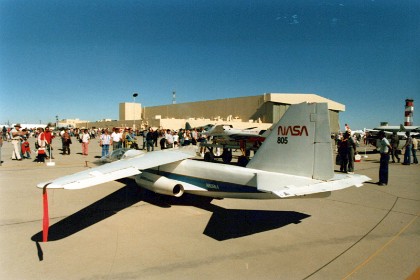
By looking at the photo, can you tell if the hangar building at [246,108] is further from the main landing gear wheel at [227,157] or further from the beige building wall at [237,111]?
the main landing gear wheel at [227,157]

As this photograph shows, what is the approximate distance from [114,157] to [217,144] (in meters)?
8.90

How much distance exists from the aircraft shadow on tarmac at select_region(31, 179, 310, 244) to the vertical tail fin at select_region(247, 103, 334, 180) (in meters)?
1.49

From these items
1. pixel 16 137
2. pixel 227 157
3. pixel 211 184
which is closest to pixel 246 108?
pixel 227 157

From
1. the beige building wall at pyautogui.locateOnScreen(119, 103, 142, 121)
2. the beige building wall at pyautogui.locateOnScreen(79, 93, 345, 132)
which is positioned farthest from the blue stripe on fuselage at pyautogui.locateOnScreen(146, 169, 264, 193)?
the beige building wall at pyautogui.locateOnScreen(119, 103, 142, 121)

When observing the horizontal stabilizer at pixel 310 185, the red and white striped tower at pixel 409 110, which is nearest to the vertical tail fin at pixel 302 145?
the horizontal stabilizer at pixel 310 185

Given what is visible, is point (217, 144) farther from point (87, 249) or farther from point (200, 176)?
point (87, 249)

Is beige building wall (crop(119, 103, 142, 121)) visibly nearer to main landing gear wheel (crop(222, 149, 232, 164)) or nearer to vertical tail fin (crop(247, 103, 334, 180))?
main landing gear wheel (crop(222, 149, 232, 164))

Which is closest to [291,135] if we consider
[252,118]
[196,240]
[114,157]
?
[196,240]

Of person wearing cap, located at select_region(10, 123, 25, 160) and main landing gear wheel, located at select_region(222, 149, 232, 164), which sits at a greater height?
person wearing cap, located at select_region(10, 123, 25, 160)

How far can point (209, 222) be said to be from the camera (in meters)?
6.68

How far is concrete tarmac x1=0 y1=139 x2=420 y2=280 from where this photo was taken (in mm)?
4402

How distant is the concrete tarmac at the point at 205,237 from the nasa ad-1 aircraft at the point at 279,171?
74 centimetres

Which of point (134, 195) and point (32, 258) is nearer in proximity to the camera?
point (32, 258)

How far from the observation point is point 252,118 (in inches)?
2613
